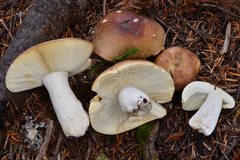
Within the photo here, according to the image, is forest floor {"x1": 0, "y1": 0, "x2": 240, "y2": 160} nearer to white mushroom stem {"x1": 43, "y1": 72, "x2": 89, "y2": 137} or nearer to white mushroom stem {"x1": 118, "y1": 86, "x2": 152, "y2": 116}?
white mushroom stem {"x1": 43, "y1": 72, "x2": 89, "y2": 137}

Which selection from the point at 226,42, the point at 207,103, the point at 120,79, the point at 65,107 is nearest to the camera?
the point at 120,79

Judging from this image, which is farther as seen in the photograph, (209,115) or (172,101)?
(172,101)

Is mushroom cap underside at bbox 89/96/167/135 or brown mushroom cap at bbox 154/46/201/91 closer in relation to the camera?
mushroom cap underside at bbox 89/96/167/135

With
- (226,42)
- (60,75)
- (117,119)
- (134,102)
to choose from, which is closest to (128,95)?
(134,102)

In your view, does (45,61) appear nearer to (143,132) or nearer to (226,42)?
(143,132)

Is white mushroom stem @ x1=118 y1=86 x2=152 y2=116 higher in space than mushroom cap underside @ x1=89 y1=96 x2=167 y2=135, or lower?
higher

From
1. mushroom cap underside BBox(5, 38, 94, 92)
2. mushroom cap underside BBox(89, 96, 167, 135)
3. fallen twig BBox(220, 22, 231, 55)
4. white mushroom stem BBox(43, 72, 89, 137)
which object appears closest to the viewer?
mushroom cap underside BBox(5, 38, 94, 92)

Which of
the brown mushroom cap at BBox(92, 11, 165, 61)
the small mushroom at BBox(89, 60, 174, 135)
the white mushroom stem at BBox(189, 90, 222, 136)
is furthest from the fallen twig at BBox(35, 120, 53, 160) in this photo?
the white mushroom stem at BBox(189, 90, 222, 136)
